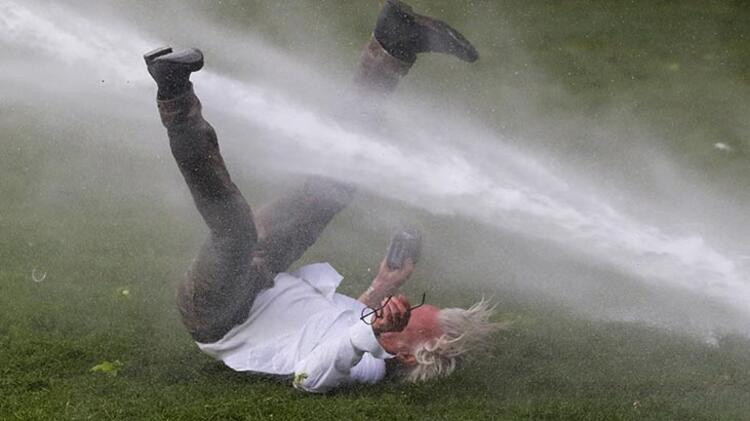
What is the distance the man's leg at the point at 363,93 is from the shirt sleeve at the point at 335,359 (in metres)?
0.77

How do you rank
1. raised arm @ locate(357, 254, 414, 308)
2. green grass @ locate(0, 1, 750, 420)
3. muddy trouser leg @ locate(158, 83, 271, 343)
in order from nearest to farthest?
muddy trouser leg @ locate(158, 83, 271, 343) < green grass @ locate(0, 1, 750, 420) < raised arm @ locate(357, 254, 414, 308)

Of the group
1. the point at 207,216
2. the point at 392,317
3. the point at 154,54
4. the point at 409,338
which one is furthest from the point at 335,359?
the point at 154,54

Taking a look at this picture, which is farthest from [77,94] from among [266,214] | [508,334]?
[508,334]

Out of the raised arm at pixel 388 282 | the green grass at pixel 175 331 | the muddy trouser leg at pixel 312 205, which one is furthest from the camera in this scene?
the raised arm at pixel 388 282

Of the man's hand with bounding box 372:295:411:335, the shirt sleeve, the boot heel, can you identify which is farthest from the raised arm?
the boot heel

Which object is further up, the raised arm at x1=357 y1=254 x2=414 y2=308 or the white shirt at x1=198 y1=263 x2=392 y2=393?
the raised arm at x1=357 y1=254 x2=414 y2=308

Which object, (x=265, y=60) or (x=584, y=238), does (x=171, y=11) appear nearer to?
(x=265, y=60)

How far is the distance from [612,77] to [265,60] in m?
4.60

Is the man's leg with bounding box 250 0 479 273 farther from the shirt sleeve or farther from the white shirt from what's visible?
the shirt sleeve

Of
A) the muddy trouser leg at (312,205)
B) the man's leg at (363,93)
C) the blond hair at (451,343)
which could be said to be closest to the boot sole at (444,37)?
the man's leg at (363,93)

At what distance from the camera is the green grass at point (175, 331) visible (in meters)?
5.41

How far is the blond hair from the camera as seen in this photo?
5.71m

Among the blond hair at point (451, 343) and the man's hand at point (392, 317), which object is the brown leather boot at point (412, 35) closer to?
the blond hair at point (451, 343)

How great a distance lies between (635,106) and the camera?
11875mm
